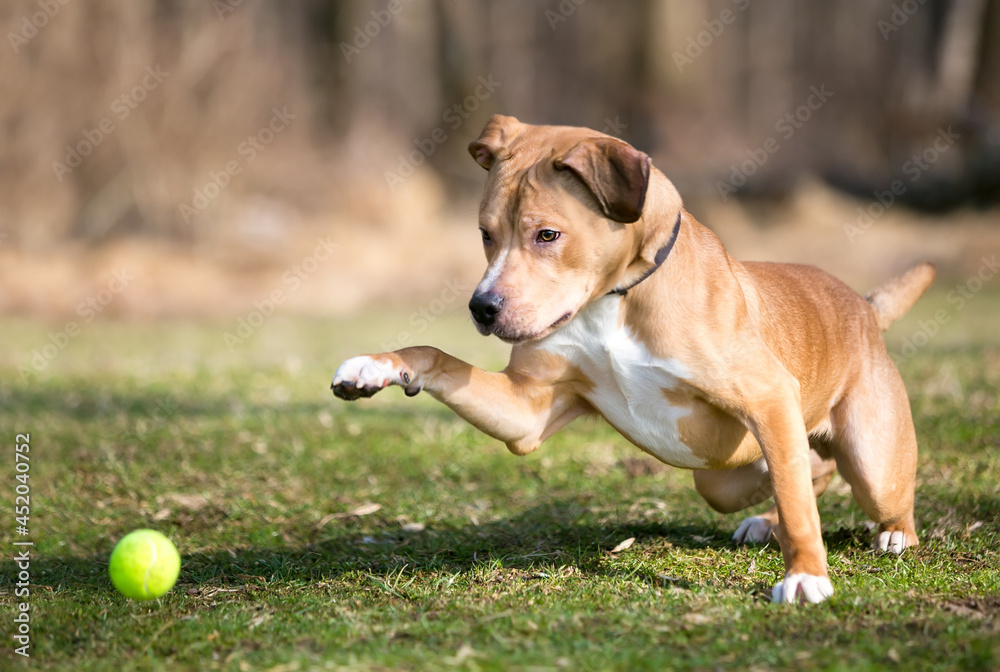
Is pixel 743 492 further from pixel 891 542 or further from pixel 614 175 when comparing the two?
pixel 614 175

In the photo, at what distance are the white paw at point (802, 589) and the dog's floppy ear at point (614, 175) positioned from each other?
140 centimetres

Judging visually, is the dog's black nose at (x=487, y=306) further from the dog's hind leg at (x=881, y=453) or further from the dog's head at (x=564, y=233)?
the dog's hind leg at (x=881, y=453)

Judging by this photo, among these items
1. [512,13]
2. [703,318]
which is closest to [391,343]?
[703,318]

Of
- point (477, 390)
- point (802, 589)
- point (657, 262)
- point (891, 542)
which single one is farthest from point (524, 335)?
point (891, 542)

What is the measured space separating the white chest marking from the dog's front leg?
0.18 m

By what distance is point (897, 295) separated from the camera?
205 inches

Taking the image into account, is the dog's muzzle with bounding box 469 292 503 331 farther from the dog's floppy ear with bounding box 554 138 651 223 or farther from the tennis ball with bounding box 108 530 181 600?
the tennis ball with bounding box 108 530 181 600

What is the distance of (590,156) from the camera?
3801mm

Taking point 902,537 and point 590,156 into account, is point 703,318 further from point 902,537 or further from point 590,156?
point 902,537

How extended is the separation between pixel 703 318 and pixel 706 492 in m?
1.16

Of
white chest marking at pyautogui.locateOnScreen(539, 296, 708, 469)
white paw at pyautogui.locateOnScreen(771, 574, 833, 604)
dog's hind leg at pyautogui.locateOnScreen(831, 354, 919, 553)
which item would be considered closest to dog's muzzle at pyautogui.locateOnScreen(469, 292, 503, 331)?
white chest marking at pyautogui.locateOnScreen(539, 296, 708, 469)

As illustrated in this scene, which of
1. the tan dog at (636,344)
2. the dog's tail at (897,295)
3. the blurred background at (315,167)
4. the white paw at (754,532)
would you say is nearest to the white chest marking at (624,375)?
the tan dog at (636,344)

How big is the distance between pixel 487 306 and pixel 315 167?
15.5m

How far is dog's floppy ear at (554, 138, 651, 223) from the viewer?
3.73 meters
